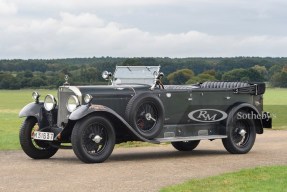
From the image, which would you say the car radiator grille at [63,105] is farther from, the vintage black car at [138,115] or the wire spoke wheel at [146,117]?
the wire spoke wheel at [146,117]

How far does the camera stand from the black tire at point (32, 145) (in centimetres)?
1536

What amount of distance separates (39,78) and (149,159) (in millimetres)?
43013

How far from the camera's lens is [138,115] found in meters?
14.9

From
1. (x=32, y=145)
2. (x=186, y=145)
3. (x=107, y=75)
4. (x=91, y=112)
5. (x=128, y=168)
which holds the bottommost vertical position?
(x=186, y=145)

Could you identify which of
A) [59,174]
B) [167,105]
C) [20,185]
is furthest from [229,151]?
[20,185]

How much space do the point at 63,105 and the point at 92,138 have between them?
1.22 meters

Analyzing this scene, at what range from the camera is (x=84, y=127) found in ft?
45.6

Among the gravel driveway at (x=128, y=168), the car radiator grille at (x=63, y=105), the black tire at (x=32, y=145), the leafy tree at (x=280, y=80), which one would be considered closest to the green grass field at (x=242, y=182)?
the gravel driveway at (x=128, y=168)

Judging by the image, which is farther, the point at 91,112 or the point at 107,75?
the point at 107,75

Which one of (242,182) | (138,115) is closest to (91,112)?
(138,115)

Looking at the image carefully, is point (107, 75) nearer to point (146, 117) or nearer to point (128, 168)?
point (146, 117)

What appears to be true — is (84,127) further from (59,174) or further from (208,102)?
(208,102)

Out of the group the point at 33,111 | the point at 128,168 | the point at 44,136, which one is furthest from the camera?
the point at 33,111

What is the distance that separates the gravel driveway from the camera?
11047mm
